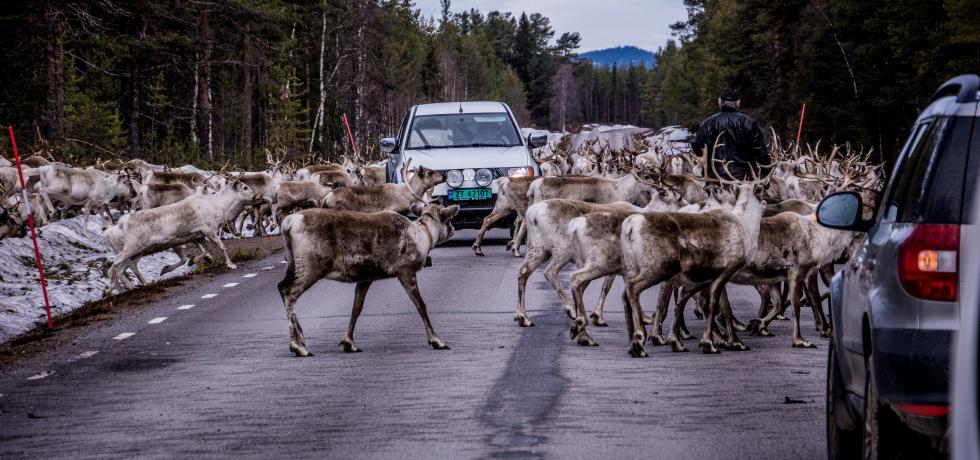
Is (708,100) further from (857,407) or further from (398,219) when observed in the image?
(857,407)

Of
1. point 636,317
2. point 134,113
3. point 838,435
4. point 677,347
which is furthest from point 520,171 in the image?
point 134,113

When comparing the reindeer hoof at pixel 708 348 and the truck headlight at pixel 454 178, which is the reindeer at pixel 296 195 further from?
the reindeer hoof at pixel 708 348

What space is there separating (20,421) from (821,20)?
56677mm

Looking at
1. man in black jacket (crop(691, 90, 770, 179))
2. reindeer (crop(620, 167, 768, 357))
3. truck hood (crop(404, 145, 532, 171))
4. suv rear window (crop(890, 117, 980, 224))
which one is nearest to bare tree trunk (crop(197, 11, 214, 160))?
truck hood (crop(404, 145, 532, 171))

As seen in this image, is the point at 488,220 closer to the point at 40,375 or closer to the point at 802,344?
the point at 802,344

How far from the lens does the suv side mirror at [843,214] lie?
5.96 metres

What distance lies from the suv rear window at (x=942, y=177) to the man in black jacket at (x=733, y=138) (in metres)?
Answer: 9.61

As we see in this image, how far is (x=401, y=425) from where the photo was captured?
7.70 m

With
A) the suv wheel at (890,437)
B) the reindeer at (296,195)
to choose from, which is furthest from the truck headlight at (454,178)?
the suv wheel at (890,437)

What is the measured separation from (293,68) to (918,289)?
6508 cm

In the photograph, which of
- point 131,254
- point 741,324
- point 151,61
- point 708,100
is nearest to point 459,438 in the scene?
point 741,324

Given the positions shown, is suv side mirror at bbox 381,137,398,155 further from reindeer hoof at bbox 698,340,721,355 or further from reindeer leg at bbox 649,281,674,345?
reindeer hoof at bbox 698,340,721,355

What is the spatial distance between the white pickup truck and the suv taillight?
16.6 meters

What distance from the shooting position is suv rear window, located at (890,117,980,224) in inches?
174
